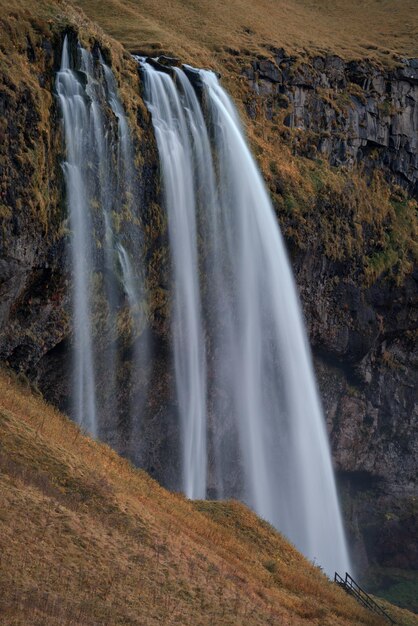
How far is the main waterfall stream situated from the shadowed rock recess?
49 centimetres

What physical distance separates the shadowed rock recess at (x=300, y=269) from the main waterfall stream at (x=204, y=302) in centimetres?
49

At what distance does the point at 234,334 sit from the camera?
4431 centimetres

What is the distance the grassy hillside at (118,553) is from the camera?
1775 centimetres

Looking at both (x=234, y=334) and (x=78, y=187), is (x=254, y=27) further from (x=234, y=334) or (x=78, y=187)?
(x=78, y=187)

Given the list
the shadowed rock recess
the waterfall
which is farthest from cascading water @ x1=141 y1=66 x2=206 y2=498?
the shadowed rock recess

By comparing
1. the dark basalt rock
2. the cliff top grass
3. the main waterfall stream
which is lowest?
the main waterfall stream

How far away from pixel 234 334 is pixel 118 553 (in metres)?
24.7

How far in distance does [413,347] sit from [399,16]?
119 ft

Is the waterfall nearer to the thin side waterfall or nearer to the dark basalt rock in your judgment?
the thin side waterfall

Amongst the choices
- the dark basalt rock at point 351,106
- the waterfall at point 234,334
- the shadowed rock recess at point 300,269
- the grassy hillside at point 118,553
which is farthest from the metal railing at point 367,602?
the dark basalt rock at point 351,106

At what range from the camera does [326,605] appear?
24297 mm

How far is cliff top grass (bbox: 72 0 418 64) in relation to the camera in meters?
52.8

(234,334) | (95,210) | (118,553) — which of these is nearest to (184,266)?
(234,334)

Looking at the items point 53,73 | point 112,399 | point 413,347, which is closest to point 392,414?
point 413,347
